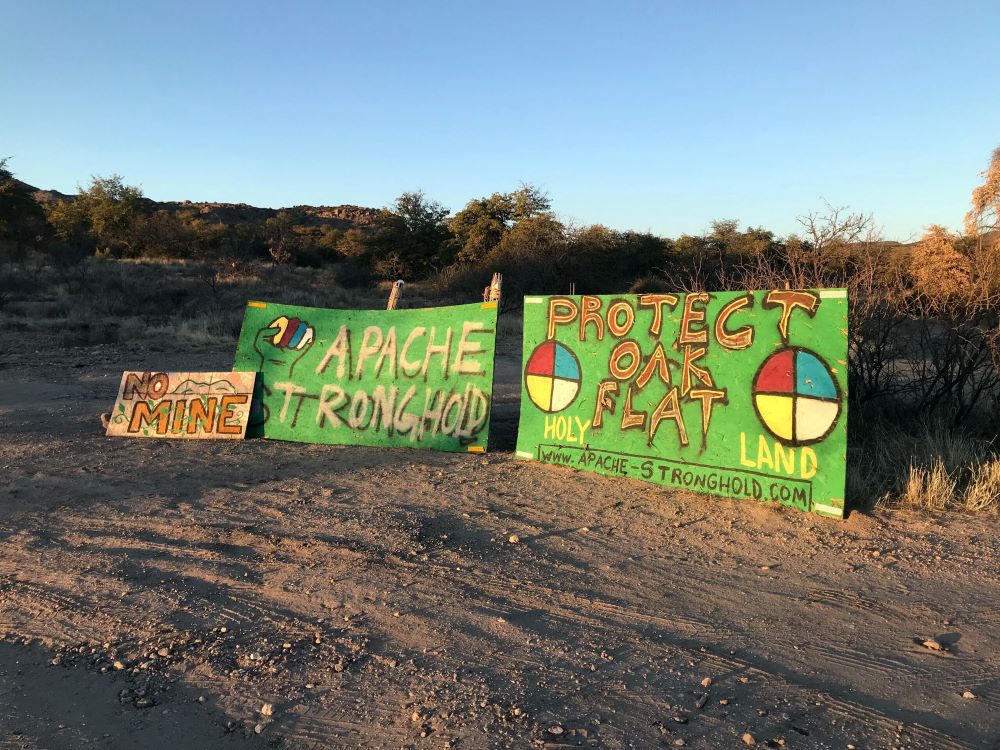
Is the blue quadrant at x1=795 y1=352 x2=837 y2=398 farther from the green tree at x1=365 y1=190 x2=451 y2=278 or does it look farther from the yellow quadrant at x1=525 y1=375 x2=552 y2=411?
the green tree at x1=365 y1=190 x2=451 y2=278

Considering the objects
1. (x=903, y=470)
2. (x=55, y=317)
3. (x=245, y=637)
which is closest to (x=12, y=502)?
(x=245, y=637)

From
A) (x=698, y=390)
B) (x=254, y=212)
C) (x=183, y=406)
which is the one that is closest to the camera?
(x=698, y=390)

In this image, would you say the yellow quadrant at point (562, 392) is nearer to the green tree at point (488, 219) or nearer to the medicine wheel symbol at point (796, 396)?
the medicine wheel symbol at point (796, 396)

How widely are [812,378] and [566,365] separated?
2.38 m

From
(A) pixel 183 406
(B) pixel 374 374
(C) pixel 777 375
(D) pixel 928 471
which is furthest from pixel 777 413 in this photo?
(A) pixel 183 406

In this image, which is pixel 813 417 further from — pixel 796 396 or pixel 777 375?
pixel 777 375

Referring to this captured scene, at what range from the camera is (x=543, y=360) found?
24.2 ft

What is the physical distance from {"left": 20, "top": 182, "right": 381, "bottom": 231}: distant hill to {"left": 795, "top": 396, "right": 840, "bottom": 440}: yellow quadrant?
63.7 m

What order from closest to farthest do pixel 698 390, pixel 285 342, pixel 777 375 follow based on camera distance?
pixel 777 375 → pixel 698 390 → pixel 285 342

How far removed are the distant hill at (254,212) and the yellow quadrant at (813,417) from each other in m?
63.7

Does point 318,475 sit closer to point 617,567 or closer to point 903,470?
point 617,567

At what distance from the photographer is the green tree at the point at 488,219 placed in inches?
1497

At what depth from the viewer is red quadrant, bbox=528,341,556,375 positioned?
7.33 m

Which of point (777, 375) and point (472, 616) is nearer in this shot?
point (472, 616)
